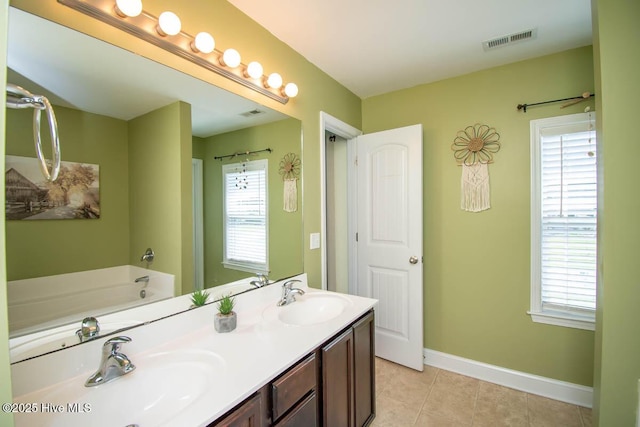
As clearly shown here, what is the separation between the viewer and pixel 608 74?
1.17 m

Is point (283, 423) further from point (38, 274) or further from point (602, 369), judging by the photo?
point (602, 369)

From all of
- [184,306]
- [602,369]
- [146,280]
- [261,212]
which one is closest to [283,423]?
[184,306]

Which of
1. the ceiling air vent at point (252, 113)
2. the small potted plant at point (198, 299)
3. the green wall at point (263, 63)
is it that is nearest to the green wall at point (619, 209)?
the green wall at point (263, 63)

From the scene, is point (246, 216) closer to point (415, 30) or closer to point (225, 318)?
point (225, 318)

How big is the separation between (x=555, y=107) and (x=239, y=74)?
2.17m

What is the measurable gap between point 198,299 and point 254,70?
4.05 feet

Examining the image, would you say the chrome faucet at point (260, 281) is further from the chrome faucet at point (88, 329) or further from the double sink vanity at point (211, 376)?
the chrome faucet at point (88, 329)

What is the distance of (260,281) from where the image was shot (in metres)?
1.67

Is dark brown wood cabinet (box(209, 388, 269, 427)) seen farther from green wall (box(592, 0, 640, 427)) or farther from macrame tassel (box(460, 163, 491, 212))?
macrame tassel (box(460, 163, 491, 212))

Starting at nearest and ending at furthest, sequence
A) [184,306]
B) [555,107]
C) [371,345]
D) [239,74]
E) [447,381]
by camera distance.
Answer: [184,306]
[239,74]
[371,345]
[555,107]
[447,381]

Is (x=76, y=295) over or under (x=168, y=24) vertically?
under

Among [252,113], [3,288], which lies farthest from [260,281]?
[3,288]

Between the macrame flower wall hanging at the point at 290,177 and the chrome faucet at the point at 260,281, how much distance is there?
1.50 ft

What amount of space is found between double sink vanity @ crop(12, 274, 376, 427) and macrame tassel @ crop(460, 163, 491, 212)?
1375 mm
